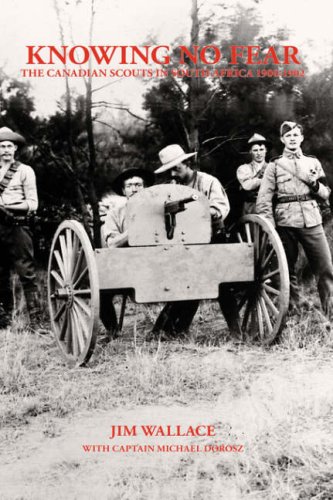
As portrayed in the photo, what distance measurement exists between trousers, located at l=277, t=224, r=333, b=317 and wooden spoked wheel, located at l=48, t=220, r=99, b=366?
189cm

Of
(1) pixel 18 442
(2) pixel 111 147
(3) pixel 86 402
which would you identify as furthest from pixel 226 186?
(1) pixel 18 442

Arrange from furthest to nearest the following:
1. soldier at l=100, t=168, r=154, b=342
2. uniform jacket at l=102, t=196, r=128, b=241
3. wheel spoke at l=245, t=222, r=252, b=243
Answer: uniform jacket at l=102, t=196, r=128, b=241 → soldier at l=100, t=168, r=154, b=342 → wheel spoke at l=245, t=222, r=252, b=243

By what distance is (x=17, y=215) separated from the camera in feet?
21.5

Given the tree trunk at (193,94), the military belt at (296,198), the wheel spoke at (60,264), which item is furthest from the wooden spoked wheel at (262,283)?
the tree trunk at (193,94)

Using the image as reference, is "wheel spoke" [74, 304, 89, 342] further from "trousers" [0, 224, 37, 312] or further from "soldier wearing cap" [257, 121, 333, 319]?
"soldier wearing cap" [257, 121, 333, 319]

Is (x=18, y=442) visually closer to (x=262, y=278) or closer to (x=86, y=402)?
(x=86, y=402)

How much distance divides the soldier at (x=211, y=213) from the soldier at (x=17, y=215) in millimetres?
1356

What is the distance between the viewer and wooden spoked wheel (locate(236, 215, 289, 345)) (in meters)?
4.99

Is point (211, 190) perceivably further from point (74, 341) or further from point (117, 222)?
point (74, 341)

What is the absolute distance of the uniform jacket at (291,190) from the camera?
6.06 m

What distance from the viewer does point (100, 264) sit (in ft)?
16.0

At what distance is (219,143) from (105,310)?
2.96 meters

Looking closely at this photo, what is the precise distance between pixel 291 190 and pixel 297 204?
150 mm

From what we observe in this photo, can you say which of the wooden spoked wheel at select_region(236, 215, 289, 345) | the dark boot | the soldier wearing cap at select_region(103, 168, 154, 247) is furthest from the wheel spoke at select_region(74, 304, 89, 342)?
the dark boot
